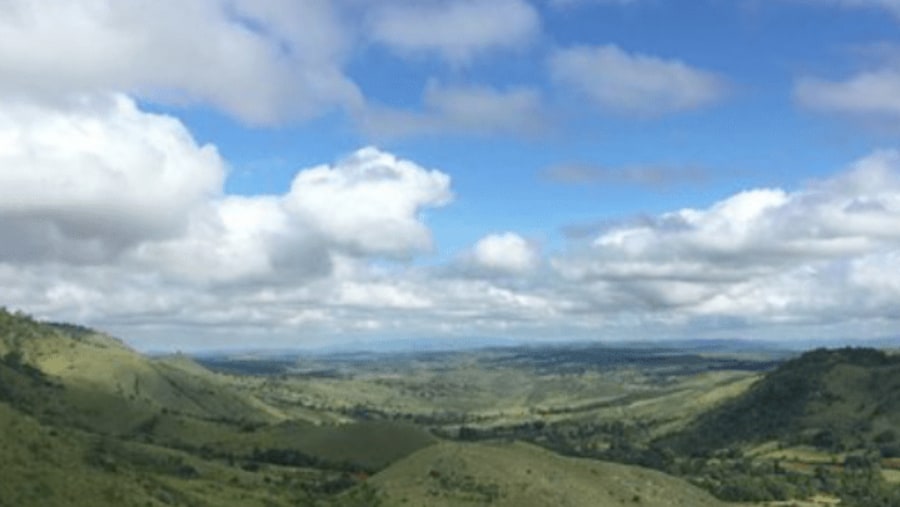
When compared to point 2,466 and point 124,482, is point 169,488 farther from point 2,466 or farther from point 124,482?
point 2,466

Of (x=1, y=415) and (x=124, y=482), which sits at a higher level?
(x=1, y=415)

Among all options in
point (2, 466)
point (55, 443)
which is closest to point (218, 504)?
point (55, 443)

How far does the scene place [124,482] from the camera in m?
180

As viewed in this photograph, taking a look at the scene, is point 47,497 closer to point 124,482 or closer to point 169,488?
point 124,482

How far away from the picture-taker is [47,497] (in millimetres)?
156875

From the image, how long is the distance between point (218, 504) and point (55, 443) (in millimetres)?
33927

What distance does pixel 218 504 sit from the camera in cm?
19488

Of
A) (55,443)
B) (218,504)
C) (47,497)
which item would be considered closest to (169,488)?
(218,504)

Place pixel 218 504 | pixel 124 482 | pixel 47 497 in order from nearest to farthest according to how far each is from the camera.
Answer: pixel 47 497 < pixel 124 482 < pixel 218 504

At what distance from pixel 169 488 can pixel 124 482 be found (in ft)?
52.6

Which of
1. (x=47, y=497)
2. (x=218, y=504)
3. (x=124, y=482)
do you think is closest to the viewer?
(x=47, y=497)

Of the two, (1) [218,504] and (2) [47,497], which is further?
(1) [218,504]

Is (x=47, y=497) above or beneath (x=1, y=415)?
beneath

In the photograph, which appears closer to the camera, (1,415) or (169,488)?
(1,415)
